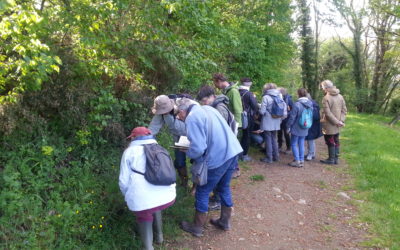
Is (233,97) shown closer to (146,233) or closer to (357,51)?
(146,233)

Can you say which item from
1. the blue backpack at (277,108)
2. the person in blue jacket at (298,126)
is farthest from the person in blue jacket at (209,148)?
the person in blue jacket at (298,126)

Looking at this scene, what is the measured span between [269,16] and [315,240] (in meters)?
10.2

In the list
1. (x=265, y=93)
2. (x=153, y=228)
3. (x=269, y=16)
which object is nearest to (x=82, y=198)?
(x=153, y=228)

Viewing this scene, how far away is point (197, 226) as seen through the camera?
174 inches

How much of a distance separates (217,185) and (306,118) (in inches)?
149

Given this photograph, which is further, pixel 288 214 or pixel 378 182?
pixel 378 182

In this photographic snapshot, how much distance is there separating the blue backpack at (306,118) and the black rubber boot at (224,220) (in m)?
3.63

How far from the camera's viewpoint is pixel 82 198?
406 cm

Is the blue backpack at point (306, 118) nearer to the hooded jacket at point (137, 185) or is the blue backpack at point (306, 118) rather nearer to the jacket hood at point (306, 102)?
the jacket hood at point (306, 102)

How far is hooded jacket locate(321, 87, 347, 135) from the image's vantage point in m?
7.56

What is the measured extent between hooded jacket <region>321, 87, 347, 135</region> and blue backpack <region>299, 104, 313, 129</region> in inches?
19.7

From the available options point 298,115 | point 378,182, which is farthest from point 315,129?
point 378,182

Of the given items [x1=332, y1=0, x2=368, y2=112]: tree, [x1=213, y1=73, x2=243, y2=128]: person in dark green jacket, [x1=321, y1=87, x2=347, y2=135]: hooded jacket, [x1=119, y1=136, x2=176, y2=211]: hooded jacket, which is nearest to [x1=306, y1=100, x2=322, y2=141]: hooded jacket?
[x1=321, y1=87, x2=347, y2=135]: hooded jacket

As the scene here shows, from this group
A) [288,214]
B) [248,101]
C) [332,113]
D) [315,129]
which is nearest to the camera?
[288,214]
